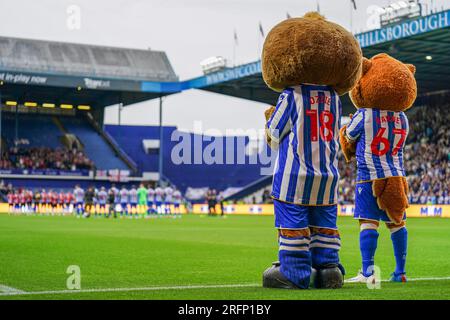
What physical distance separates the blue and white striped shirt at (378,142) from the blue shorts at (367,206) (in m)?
0.10

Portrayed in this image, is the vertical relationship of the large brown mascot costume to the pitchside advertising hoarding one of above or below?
above

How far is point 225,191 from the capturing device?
2378 inches

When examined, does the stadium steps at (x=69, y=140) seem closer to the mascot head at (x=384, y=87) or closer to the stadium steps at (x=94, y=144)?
the stadium steps at (x=94, y=144)

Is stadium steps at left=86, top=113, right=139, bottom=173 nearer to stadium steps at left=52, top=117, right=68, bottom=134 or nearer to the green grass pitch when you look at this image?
stadium steps at left=52, top=117, right=68, bottom=134

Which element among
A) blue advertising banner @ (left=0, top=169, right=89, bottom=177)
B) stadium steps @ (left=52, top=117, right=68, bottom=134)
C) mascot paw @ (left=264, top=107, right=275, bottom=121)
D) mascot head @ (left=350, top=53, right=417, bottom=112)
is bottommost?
mascot paw @ (left=264, top=107, right=275, bottom=121)

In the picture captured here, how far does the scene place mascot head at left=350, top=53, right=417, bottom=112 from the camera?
9.07 meters

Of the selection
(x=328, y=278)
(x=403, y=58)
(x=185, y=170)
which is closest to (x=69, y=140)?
(x=185, y=170)

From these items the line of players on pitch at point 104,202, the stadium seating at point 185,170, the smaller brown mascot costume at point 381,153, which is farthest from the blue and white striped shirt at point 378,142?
the stadium seating at point 185,170

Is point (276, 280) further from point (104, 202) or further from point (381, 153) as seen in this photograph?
point (104, 202)

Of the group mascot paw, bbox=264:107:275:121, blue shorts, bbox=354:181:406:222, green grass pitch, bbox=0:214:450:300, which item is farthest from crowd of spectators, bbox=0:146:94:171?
mascot paw, bbox=264:107:275:121

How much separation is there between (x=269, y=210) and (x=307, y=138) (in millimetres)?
40473

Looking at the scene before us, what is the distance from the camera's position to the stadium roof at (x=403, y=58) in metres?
34.3

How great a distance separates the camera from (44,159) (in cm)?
5647
